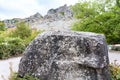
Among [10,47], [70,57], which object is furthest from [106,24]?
[70,57]

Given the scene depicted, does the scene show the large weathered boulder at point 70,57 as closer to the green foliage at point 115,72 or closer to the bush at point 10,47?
the green foliage at point 115,72

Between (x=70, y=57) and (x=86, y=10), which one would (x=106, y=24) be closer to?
(x=86, y=10)

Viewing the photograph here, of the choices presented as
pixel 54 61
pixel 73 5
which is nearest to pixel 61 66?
pixel 54 61

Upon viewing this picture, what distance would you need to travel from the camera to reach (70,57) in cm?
633

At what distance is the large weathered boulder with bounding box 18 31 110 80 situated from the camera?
6230 millimetres

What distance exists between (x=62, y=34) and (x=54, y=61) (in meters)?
0.57

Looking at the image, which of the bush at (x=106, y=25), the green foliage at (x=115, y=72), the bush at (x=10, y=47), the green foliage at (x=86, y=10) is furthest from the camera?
the green foliage at (x=86, y=10)

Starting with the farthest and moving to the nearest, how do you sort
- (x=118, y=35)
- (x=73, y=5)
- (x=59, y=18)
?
(x=59, y=18), (x=73, y=5), (x=118, y=35)

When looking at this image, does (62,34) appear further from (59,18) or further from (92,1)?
(59,18)

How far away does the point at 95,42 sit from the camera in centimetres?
623

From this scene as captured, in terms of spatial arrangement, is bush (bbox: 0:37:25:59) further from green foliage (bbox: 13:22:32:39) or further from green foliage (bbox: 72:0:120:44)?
green foliage (bbox: 72:0:120:44)

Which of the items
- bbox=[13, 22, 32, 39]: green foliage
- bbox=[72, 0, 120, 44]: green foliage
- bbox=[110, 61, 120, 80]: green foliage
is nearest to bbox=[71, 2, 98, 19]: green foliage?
bbox=[72, 0, 120, 44]: green foliage

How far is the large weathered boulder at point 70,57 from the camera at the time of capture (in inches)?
245

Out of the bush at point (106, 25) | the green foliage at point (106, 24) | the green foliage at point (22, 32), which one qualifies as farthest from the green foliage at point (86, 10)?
the green foliage at point (22, 32)
